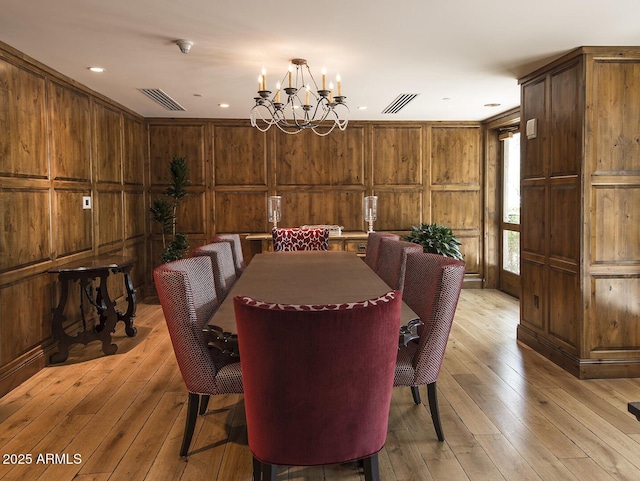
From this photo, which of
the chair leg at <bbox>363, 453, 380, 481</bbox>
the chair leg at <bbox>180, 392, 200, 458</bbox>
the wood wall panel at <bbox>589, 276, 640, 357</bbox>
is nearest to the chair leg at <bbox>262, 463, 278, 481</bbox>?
the chair leg at <bbox>363, 453, 380, 481</bbox>

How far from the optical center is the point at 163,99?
18.2ft

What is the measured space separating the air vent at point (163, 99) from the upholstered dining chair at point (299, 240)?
5.99 ft

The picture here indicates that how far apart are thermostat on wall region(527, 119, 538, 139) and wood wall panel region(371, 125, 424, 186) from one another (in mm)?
2704

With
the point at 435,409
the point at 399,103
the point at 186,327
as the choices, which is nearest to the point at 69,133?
the point at 186,327

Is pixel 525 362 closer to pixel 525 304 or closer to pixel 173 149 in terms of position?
pixel 525 304

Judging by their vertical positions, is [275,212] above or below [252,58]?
below

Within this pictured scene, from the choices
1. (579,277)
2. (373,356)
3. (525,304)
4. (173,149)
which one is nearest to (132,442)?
(373,356)

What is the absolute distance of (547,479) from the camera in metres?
2.34

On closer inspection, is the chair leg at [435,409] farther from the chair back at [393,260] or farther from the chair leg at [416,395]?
the chair back at [393,260]

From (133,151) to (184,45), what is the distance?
321 centimetres

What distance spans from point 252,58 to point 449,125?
394 cm

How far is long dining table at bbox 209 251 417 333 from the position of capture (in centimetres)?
244

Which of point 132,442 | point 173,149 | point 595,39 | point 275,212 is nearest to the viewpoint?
point 132,442

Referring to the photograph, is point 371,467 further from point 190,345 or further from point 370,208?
point 370,208
